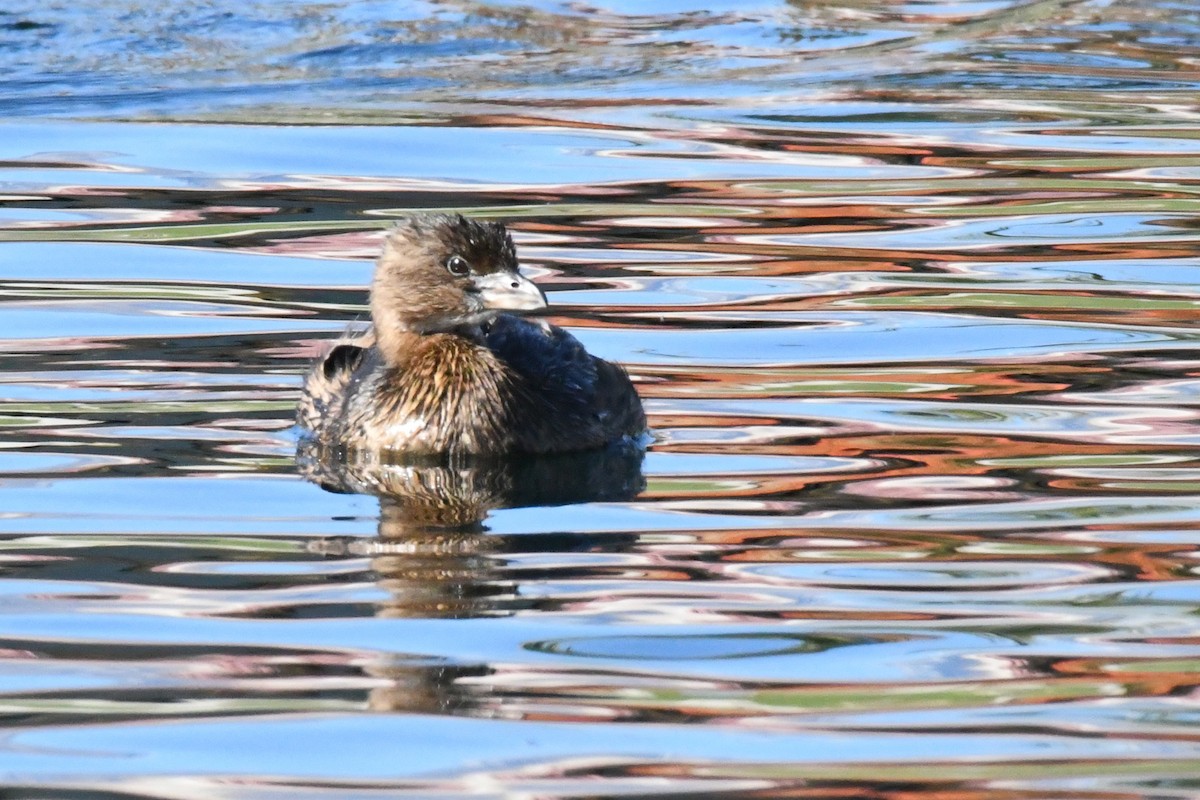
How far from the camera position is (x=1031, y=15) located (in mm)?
19438

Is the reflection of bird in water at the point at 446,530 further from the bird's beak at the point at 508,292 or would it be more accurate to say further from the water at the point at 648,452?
the bird's beak at the point at 508,292

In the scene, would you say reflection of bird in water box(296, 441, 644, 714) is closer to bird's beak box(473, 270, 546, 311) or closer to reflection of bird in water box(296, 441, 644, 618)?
reflection of bird in water box(296, 441, 644, 618)

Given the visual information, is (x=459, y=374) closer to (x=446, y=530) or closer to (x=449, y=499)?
(x=449, y=499)

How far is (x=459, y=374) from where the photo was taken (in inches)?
332

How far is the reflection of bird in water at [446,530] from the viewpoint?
18.2 ft

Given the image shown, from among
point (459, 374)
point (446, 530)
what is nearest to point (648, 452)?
point (459, 374)

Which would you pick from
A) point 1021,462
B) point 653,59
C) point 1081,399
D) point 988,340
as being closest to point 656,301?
point 988,340

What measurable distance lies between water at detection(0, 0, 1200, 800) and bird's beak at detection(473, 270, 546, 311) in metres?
0.56

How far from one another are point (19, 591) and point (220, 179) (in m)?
7.10

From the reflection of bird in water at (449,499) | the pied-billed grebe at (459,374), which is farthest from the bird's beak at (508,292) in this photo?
Answer: the reflection of bird in water at (449,499)

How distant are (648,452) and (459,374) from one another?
2.46ft

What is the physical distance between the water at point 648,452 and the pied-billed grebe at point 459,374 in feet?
0.69

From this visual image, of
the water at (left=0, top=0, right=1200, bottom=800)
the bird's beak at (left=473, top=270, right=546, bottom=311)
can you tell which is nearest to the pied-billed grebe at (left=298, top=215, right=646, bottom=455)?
the bird's beak at (left=473, top=270, right=546, bottom=311)

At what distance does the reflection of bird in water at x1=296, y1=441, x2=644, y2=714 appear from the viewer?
554 cm
